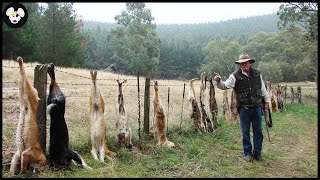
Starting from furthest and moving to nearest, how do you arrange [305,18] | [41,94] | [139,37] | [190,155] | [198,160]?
[139,37]
[305,18]
[190,155]
[198,160]
[41,94]

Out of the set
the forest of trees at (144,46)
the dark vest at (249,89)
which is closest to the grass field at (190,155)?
the dark vest at (249,89)

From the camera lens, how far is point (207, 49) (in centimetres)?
7700

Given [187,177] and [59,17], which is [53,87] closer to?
[187,177]

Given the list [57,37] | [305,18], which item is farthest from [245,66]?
[57,37]

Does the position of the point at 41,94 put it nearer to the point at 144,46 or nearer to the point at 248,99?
the point at 248,99

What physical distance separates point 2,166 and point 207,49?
73.6 meters

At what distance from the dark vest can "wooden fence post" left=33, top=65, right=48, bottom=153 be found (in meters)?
3.70

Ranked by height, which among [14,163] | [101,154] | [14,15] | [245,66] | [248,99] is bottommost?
[101,154]

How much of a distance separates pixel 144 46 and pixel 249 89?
44737 millimetres

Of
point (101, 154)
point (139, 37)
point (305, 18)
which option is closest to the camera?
point (101, 154)

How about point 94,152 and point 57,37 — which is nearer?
point 94,152

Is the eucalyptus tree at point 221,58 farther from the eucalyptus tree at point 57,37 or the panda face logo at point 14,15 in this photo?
the panda face logo at point 14,15

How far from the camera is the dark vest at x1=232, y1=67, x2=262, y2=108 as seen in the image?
7078 mm

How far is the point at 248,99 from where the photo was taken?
7078mm
